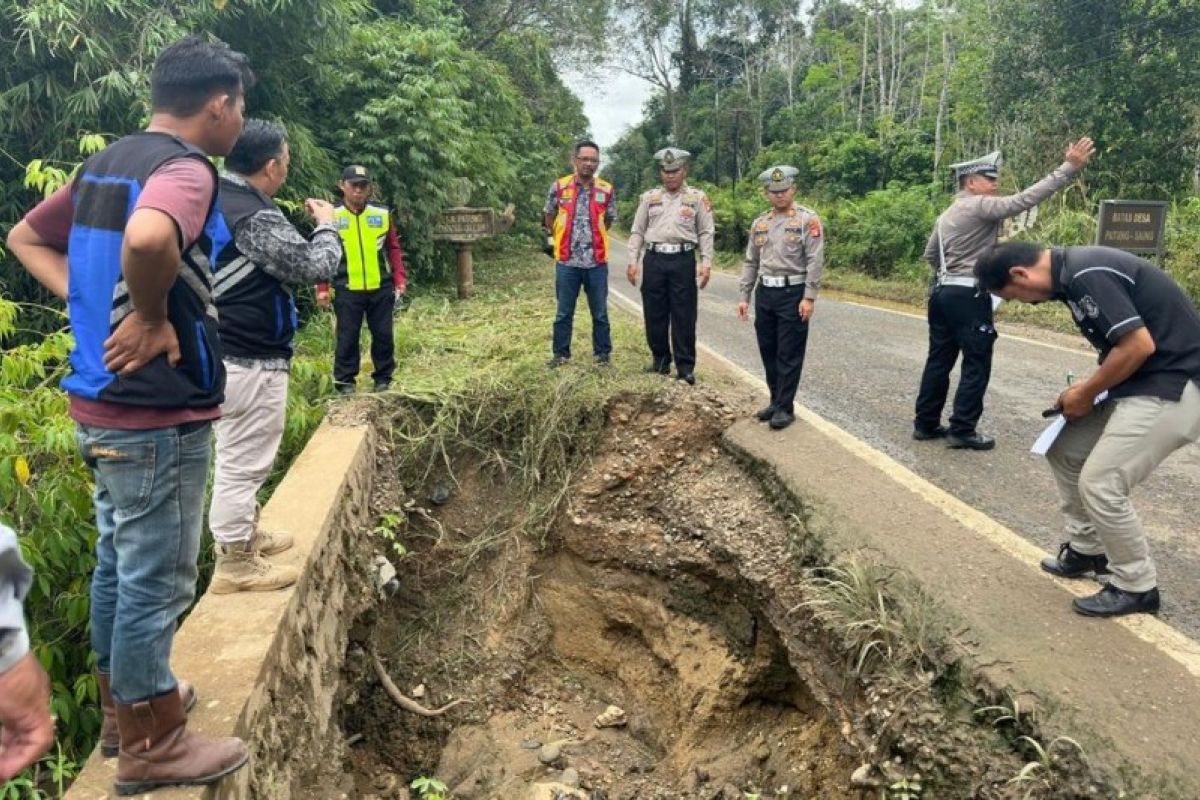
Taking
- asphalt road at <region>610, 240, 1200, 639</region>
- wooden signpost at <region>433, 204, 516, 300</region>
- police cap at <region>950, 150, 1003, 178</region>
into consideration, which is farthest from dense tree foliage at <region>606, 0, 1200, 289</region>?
wooden signpost at <region>433, 204, 516, 300</region>

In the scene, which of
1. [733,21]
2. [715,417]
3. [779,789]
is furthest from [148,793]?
[733,21]

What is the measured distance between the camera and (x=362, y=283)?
235 inches

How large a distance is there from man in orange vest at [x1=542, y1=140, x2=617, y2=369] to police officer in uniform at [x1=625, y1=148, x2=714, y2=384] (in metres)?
0.28

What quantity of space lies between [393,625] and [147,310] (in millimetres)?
3356

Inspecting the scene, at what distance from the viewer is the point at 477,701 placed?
4.82 meters

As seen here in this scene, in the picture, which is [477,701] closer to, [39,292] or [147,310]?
[147,310]

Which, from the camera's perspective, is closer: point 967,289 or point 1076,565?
point 1076,565

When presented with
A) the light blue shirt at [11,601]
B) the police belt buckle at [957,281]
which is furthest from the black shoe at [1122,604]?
the light blue shirt at [11,601]

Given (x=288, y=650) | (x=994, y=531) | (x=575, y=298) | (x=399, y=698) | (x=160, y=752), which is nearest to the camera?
(x=160, y=752)

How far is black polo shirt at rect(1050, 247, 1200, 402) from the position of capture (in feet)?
10.3

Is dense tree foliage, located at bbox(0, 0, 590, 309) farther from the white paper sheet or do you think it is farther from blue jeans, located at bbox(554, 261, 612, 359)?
the white paper sheet

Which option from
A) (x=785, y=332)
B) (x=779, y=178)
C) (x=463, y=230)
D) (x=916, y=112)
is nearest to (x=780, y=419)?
(x=785, y=332)

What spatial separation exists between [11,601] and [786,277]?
4904 mm

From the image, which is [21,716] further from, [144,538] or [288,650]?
[288,650]
